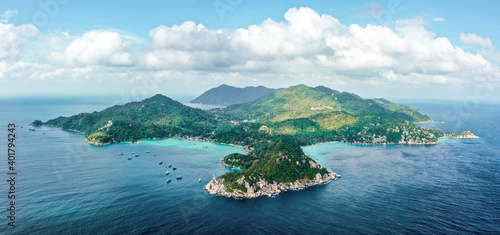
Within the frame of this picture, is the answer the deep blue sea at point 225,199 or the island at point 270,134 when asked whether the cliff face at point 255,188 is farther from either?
the deep blue sea at point 225,199

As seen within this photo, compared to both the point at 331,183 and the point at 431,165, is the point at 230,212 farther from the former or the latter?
the point at 431,165

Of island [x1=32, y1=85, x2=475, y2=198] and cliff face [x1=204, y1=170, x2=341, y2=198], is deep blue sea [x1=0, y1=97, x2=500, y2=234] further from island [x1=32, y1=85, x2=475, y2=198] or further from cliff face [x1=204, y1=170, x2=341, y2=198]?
island [x1=32, y1=85, x2=475, y2=198]

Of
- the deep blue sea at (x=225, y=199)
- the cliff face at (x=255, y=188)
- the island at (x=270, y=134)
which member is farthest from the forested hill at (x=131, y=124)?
the cliff face at (x=255, y=188)

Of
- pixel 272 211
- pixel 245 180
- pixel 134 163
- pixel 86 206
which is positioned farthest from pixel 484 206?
pixel 134 163

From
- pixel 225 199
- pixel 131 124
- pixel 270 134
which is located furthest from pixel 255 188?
pixel 131 124

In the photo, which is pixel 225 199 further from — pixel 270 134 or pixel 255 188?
pixel 270 134

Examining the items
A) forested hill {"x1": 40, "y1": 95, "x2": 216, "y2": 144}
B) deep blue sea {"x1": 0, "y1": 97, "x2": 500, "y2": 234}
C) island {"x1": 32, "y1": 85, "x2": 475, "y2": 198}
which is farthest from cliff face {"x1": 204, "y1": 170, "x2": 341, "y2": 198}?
forested hill {"x1": 40, "y1": 95, "x2": 216, "y2": 144}
